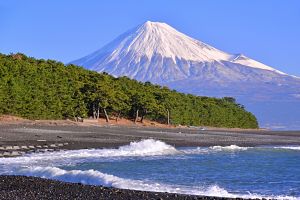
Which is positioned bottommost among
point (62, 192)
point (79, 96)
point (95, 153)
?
point (62, 192)

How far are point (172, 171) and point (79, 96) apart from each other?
4308 centimetres

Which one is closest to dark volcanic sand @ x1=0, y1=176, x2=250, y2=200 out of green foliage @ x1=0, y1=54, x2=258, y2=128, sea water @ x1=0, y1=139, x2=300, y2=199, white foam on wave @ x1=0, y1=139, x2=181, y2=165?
sea water @ x1=0, y1=139, x2=300, y2=199

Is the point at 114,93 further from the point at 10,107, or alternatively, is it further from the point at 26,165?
the point at 26,165

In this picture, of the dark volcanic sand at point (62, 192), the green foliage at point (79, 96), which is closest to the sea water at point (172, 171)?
the dark volcanic sand at point (62, 192)

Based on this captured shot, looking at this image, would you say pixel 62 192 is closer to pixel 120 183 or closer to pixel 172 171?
pixel 120 183

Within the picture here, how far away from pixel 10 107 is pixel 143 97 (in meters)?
24.0

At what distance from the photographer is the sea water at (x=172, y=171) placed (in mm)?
17141

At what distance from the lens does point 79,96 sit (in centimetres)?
6450

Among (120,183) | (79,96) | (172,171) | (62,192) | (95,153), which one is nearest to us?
(62,192)

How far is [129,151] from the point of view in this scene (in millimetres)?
32719

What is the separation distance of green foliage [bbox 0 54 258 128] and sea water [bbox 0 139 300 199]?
26.0m

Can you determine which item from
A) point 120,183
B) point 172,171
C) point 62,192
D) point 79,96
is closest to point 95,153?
point 172,171

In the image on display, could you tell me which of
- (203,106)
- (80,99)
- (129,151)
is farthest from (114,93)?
(129,151)

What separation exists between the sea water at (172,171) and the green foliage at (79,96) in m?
26.0
